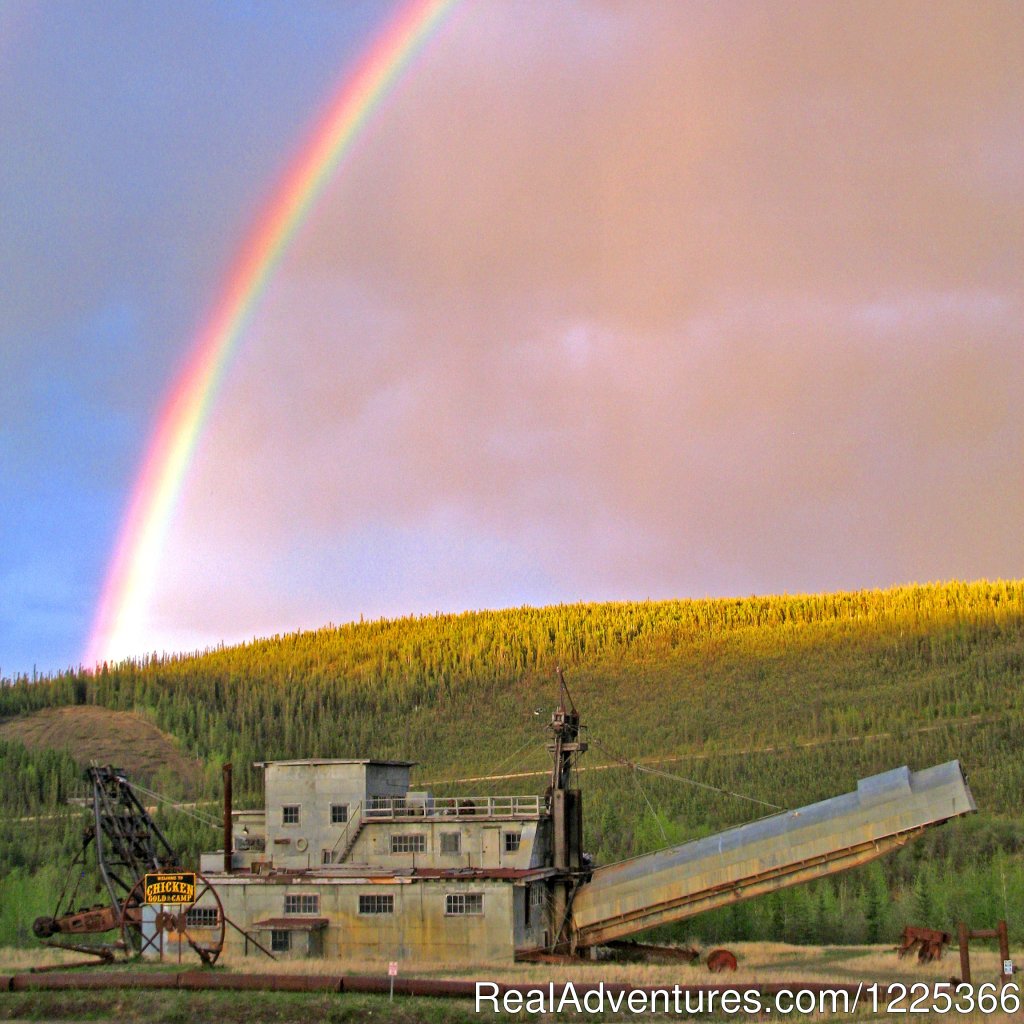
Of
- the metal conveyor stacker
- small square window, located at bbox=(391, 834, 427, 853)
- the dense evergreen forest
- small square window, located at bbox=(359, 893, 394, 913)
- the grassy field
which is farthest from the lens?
the dense evergreen forest

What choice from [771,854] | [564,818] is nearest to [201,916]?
[564,818]

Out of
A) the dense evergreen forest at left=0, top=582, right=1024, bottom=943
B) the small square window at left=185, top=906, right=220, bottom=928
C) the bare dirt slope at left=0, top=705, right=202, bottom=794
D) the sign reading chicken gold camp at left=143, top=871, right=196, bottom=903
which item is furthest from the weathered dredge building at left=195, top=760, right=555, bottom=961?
the bare dirt slope at left=0, top=705, right=202, bottom=794

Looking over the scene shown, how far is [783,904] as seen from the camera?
6594cm

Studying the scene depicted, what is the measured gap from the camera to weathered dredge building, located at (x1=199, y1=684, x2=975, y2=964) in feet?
141

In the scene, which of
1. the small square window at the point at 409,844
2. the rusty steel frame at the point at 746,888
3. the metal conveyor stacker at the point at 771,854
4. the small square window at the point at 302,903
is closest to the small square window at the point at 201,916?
the small square window at the point at 302,903

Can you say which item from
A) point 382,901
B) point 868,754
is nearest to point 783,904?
point 382,901

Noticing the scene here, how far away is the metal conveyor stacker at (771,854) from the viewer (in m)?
41.8

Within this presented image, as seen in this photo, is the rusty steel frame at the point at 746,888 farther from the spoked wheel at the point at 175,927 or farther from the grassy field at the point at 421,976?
the spoked wheel at the point at 175,927

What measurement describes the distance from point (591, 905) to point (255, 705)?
5452 inches

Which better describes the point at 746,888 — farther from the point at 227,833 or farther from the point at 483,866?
the point at 227,833

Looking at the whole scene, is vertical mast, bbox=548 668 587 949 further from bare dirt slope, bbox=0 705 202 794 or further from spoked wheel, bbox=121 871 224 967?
bare dirt slope, bbox=0 705 202 794

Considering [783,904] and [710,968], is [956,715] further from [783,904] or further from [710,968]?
[710,968]

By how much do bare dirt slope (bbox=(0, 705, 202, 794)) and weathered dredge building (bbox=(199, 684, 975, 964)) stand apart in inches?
3677

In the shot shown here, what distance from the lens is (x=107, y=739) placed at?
165 meters
